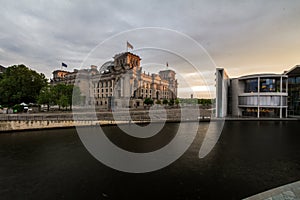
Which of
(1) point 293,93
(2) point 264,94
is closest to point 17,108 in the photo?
(2) point 264,94

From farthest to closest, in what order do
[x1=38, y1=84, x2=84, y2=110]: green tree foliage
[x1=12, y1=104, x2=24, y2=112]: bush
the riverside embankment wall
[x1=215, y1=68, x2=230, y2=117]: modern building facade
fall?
[x1=215, y1=68, x2=230, y2=117]: modern building facade → [x1=38, y1=84, x2=84, y2=110]: green tree foliage → [x1=12, y1=104, x2=24, y2=112]: bush → the riverside embankment wall

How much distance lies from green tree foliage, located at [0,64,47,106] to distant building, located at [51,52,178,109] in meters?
21.4

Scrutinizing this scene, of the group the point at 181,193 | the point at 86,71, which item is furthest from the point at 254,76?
the point at 86,71

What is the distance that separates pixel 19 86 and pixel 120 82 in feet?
110

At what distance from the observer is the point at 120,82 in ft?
196

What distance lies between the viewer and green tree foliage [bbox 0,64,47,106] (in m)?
28.3

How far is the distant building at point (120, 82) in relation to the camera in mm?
58469

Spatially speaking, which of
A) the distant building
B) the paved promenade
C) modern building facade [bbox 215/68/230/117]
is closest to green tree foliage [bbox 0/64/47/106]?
the distant building

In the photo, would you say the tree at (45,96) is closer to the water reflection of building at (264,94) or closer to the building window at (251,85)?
the water reflection of building at (264,94)

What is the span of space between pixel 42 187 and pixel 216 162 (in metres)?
9.50

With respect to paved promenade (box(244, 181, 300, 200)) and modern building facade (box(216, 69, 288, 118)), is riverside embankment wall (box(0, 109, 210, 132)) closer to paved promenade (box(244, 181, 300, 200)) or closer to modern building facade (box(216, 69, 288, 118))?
modern building facade (box(216, 69, 288, 118))

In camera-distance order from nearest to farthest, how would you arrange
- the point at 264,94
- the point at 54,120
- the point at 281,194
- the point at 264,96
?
the point at 281,194 < the point at 54,120 < the point at 264,94 < the point at 264,96

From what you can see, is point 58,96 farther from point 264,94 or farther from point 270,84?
point 270,84

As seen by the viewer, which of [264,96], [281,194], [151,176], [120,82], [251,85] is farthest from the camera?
[120,82]
